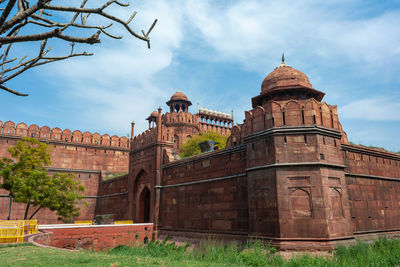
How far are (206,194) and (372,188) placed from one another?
6727mm

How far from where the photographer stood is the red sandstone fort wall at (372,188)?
1106cm

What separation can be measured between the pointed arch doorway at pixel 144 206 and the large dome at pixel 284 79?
34.1ft

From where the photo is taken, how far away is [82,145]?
2809 centimetres

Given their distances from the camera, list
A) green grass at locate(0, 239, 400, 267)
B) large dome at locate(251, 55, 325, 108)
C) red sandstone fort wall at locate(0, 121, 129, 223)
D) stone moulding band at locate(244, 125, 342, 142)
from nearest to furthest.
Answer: green grass at locate(0, 239, 400, 267)
stone moulding band at locate(244, 125, 342, 142)
large dome at locate(251, 55, 325, 108)
red sandstone fort wall at locate(0, 121, 129, 223)

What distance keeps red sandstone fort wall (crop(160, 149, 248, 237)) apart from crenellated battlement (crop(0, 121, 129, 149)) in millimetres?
14563

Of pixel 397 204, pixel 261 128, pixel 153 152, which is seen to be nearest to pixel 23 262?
pixel 261 128

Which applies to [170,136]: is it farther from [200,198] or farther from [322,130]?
[322,130]

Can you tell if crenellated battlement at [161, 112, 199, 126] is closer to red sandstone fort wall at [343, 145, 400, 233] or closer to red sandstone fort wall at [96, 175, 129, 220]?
red sandstone fort wall at [96, 175, 129, 220]

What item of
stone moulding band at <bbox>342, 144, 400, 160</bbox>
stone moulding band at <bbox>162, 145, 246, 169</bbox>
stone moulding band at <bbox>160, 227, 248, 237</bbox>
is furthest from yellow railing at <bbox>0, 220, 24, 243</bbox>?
stone moulding band at <bbox>342, 144, 400, 160</bbox>

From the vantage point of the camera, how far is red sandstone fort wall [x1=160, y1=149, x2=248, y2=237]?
38.7ft

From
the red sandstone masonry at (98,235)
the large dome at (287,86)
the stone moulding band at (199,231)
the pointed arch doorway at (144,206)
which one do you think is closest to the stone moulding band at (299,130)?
the large dome at (287,86)

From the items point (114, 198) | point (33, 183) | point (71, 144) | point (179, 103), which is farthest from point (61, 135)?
point (179, 103)

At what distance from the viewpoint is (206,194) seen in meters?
13.5

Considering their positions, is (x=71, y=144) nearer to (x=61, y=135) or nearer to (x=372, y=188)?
(x=61, y=135)
